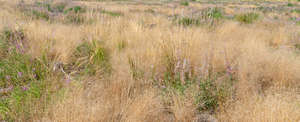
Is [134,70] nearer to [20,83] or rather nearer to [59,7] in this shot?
[20,83]

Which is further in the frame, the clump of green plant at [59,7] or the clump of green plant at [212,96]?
the clump of green plant at [59,7]

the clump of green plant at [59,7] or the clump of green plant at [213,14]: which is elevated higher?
the clump of green plant at [59,7]

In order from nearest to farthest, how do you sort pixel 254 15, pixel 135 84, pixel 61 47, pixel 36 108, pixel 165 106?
1. pixel 36 108
2. pixel 165 106
3. pixel 135 84
4. pixel 61 47
5. pixel 254 15

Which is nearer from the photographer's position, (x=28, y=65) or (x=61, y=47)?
(x=28, y=65)

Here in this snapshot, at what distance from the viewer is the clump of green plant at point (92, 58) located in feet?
8.59

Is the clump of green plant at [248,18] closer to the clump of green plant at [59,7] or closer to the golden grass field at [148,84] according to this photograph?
the golden grass field at [148,84]

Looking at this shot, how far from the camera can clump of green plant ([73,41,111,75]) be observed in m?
2.62

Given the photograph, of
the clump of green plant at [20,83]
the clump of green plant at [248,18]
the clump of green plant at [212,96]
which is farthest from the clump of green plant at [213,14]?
the clump of green plant at [20,83]

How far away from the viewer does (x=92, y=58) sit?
291 centimetres

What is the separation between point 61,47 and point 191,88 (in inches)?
89.2

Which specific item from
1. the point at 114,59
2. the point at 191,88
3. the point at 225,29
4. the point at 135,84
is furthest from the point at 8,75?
the point at 225,29

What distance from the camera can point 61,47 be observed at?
3207mm

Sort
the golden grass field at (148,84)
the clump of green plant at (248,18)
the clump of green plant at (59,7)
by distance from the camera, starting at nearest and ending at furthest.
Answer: the golden grass field at (148,84) → the clump of green plant at (248,18) → the clump of green plant at (59,7)

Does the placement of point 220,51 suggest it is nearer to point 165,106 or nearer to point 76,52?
point 165,106
